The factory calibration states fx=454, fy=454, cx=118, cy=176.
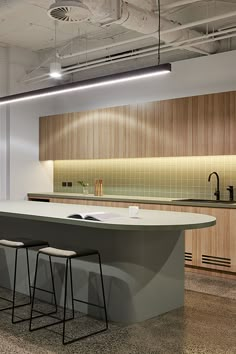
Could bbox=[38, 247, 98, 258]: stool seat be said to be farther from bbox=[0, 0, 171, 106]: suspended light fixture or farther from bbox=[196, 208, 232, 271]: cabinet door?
bbox=[196, 208, 232, 271]: cabinet door

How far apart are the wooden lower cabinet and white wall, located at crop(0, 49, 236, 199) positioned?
186 cm

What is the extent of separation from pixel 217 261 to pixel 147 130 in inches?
87.0

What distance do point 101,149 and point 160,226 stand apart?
13.7 feet

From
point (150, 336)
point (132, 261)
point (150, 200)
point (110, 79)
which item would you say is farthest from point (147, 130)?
point (150, 336)

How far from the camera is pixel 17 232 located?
520 cm

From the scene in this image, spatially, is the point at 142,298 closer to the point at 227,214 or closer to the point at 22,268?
the point at 22,268

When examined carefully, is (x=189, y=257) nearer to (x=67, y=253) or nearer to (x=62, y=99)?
(x=67, y=253)

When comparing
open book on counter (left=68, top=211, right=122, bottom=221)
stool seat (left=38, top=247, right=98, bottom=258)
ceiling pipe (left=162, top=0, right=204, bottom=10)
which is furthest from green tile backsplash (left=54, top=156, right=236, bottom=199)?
stool seat (left=38, top=247, right=98, bottom=258)

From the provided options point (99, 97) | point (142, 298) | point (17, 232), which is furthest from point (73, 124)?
point (142, 298)

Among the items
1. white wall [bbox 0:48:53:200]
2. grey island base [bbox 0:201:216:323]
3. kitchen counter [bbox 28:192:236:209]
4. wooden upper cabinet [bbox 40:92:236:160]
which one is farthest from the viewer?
white wall [bbox 0:48:53:200]

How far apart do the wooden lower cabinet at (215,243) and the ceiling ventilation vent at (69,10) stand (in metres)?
2.84

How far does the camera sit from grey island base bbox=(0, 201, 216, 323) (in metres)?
3.95

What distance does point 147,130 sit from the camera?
6.81 metres

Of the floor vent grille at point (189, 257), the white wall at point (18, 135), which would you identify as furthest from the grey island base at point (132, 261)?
the white wall at point (18, 135)
